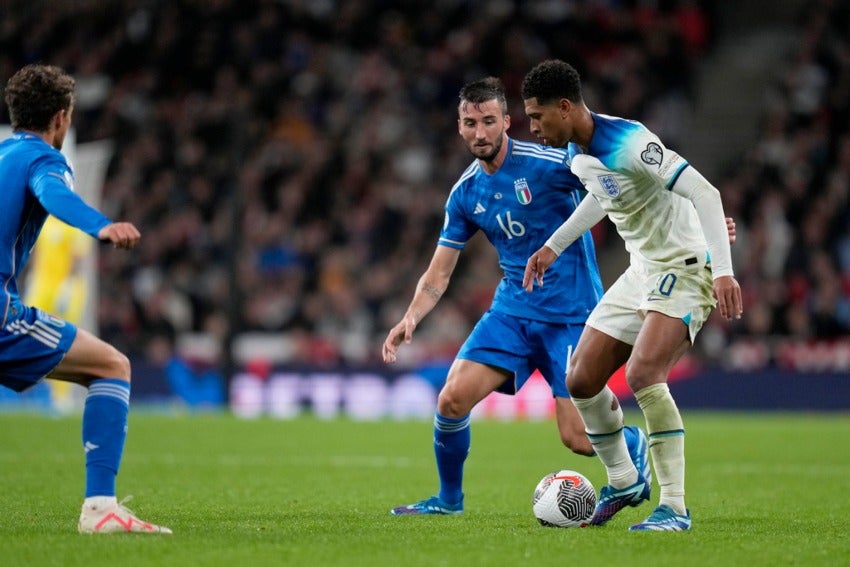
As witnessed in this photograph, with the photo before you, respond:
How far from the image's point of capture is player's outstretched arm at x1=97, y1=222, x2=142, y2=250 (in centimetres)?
543

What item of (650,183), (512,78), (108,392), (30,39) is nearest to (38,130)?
(108,392)

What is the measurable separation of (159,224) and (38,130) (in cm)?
1571

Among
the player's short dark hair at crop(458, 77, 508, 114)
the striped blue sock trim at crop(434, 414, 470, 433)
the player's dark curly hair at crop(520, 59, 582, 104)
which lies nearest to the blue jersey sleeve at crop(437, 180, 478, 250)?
the player's short dark hair at crop(458, 77, 508, 114)

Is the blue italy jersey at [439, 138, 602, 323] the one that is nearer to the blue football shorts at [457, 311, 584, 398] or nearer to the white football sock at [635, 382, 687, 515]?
the blue football shorts at [457, 311, 584, 398]

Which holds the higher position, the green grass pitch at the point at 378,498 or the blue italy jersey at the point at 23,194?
the blue italy jersey at the point at 23,194

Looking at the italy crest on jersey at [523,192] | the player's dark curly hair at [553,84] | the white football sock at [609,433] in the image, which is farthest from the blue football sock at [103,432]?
the italy crest on jersey at [523,192]

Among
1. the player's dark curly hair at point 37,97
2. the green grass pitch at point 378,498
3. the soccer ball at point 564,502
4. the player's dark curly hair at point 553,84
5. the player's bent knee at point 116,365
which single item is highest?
the player's dark curly hair at point 553,84

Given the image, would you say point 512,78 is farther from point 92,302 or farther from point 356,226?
point 92,302

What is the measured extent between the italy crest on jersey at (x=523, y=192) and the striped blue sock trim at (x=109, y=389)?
269 cm

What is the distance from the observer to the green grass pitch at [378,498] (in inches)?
219

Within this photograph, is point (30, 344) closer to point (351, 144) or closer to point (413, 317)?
point (413, 317)

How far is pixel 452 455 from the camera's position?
7.62 meters

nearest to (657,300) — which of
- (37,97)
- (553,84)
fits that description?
(553,84)

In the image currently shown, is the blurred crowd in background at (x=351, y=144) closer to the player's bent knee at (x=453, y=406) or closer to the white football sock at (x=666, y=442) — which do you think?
the player's bent knee at (x=453, y=406)
